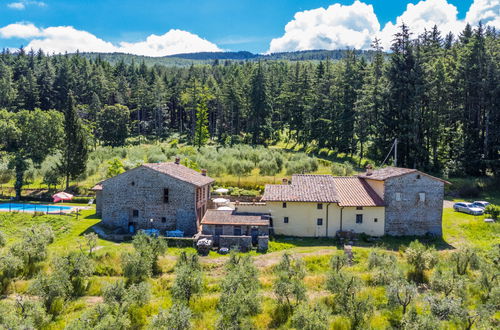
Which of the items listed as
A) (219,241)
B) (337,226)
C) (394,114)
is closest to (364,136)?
(394,114)

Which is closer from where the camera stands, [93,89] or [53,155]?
[53,155]

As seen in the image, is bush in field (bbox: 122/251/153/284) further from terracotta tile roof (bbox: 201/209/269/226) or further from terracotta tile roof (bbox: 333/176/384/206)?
terracotta tile roof (bbox: 333/176/384/206)

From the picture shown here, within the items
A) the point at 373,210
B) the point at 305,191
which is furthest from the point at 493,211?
the point at 305,191

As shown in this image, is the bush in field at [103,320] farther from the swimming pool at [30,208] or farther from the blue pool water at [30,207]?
the blue pool water at [30,207]

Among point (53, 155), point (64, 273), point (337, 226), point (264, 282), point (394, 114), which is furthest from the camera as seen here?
point (53, 155)

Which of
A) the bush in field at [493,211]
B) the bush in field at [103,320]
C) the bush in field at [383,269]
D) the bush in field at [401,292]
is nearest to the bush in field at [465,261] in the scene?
the bush in field at [383,269]

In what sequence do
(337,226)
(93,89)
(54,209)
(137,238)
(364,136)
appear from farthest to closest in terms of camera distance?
(93,89), (364,136), (54,209), (337,226), (137,238)

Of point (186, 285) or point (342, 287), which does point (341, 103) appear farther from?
point (186, 285)

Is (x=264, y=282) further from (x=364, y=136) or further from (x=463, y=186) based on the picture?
(x=364, y=136)
